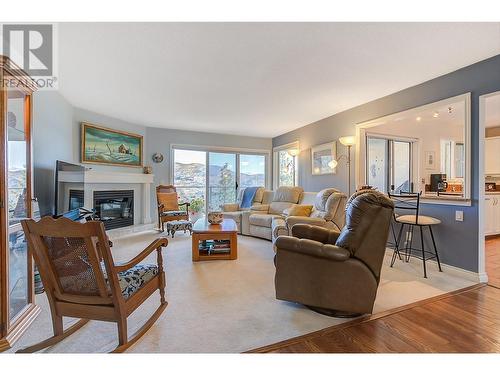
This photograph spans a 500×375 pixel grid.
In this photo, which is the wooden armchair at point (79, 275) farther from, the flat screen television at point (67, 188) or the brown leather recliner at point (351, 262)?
the flat screen television at point (67, 188)

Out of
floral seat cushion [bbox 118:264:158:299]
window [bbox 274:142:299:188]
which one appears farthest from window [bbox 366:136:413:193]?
floral seat cushion [bbox 118:264:158:299]

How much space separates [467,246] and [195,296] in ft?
9.73

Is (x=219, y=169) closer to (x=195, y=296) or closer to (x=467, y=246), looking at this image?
(x=195, y=296)

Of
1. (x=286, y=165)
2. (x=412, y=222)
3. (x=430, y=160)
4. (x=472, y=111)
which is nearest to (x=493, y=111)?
(x=430, y=160)

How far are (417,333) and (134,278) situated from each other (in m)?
2.00

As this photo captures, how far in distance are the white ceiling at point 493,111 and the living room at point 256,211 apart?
587 mm

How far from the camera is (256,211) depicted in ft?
16.7

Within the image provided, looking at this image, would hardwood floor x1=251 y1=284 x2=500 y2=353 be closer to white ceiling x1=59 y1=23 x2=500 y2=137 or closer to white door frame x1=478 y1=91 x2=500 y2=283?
white door frame x1=478 y1=91 x2=500 y2=283

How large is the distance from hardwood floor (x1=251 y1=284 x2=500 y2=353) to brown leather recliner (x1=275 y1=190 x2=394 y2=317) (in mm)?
179

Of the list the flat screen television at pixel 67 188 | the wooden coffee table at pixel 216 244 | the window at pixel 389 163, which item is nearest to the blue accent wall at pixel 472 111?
the window at pixel 389 163

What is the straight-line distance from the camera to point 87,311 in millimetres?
1496

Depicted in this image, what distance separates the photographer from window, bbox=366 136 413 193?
5.04 meters
